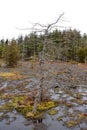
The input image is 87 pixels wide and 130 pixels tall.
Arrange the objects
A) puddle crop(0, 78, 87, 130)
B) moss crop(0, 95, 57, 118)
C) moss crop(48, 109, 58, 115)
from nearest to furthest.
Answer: puddle crop(0, 78, 87, 130) < moss crop(0, 95, 57, 118) < moss crop(48, 109, 58, 115)

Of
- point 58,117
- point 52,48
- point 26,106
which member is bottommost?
point 58,117

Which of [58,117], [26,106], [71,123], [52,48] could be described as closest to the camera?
[71,123]

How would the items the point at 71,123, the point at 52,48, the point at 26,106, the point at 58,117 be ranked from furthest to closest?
the point at 26,106
the point at 52,48
the point at 58,117
the point at 71,123

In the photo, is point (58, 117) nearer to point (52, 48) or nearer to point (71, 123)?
point (71, 123)

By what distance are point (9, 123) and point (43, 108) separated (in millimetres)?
4016

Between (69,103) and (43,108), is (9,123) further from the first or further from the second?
(69,103)

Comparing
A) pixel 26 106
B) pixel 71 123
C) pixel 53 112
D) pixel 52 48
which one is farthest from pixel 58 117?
pixel 52 48

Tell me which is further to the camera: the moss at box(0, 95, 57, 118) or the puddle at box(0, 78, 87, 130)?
the moss at box(0, 95, 57, 118)

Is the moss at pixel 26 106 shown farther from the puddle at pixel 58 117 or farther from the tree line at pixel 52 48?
the tree line at pixel 52 48

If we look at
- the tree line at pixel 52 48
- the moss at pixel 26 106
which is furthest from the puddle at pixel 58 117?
the tree line at pixel 52 48

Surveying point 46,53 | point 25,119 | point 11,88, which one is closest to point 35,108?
point 25,119

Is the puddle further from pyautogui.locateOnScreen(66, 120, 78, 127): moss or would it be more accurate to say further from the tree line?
the tree line

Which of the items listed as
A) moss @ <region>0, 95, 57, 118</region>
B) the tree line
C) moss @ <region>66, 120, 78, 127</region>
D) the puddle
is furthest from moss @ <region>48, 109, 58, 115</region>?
the tree line

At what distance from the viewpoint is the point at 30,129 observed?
1697cm
